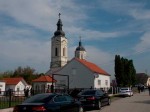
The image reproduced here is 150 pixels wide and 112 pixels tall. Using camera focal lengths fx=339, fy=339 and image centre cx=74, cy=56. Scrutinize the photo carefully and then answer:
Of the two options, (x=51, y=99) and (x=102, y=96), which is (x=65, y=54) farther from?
(x=51, y=99)

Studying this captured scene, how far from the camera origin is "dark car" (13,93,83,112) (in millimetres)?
13953

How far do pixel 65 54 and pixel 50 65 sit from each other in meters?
5.24

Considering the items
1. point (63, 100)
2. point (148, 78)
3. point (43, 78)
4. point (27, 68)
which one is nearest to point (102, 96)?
point (63, 100)

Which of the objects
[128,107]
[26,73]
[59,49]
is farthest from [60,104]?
[26,73]

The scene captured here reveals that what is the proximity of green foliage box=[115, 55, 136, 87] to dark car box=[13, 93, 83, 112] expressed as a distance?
49.0 meters

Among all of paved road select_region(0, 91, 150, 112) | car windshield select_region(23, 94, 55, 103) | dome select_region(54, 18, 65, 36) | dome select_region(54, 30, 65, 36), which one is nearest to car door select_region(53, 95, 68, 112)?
car windshield select_region(23, 94, 55, 103)

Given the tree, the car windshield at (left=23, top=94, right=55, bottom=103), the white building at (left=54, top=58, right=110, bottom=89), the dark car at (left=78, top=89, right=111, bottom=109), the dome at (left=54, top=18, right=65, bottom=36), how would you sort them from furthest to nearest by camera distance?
the tree < the dome at (left=54, top=18, right=65, bottom=36) < the white building at (left=54, top=58, right=110, bottom=89) < the dark car at (left=78, top=89, right=111, bottom=109) < the car windshield at (left=23, top=94, right=55, bottom=103)

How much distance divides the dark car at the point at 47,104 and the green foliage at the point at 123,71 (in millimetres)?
48969

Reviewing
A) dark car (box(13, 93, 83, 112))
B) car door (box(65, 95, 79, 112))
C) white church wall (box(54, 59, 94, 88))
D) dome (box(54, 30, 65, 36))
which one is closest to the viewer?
dark car (box(13, 93, 83, 112))

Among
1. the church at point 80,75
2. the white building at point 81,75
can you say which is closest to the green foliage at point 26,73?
the church at point 80,75

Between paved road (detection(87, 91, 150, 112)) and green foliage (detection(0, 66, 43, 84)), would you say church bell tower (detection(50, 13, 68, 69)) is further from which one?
paved road (detection(87, 91, 150, 112))

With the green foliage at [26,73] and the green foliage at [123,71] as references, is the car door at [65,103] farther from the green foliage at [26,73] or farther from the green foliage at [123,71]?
the green foliage at [26,73]

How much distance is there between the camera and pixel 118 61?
65000 mm

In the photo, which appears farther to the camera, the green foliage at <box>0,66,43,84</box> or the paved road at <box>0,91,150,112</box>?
the green foliage at <box>0,66,43,84</box>
